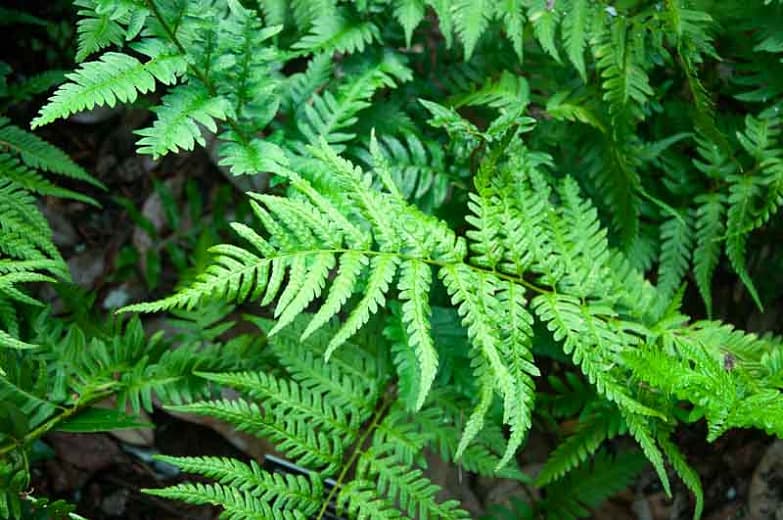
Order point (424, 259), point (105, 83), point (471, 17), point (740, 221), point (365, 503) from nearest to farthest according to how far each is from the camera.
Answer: point (105, 83)
point (424, 259)
point (365, 503)
point (471, 17)
point (740, 221)

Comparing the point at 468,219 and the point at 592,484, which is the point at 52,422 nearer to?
the point at 468,219

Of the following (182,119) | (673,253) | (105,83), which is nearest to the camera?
(105,83)

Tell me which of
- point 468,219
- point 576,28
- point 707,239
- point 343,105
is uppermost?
point 576,28

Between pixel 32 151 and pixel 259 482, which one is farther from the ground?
pixel 32 151

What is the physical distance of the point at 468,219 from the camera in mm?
2225

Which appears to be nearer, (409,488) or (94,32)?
(94,32)

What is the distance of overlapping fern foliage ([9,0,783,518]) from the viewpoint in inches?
80.2

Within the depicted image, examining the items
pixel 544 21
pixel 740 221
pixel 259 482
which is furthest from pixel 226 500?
pixel 740 221

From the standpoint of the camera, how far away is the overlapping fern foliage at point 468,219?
2037 mm

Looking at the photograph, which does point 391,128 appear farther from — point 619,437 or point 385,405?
point 619,437

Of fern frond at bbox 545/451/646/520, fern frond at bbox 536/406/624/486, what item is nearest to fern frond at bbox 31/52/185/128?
fern frond at bbox 536/406/624/486

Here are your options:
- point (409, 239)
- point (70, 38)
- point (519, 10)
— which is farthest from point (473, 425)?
point (70, 38)

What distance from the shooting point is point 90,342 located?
280 centimetres

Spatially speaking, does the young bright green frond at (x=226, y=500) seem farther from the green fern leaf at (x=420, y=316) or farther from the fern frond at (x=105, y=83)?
the fern frond at (x=105, y=83)
